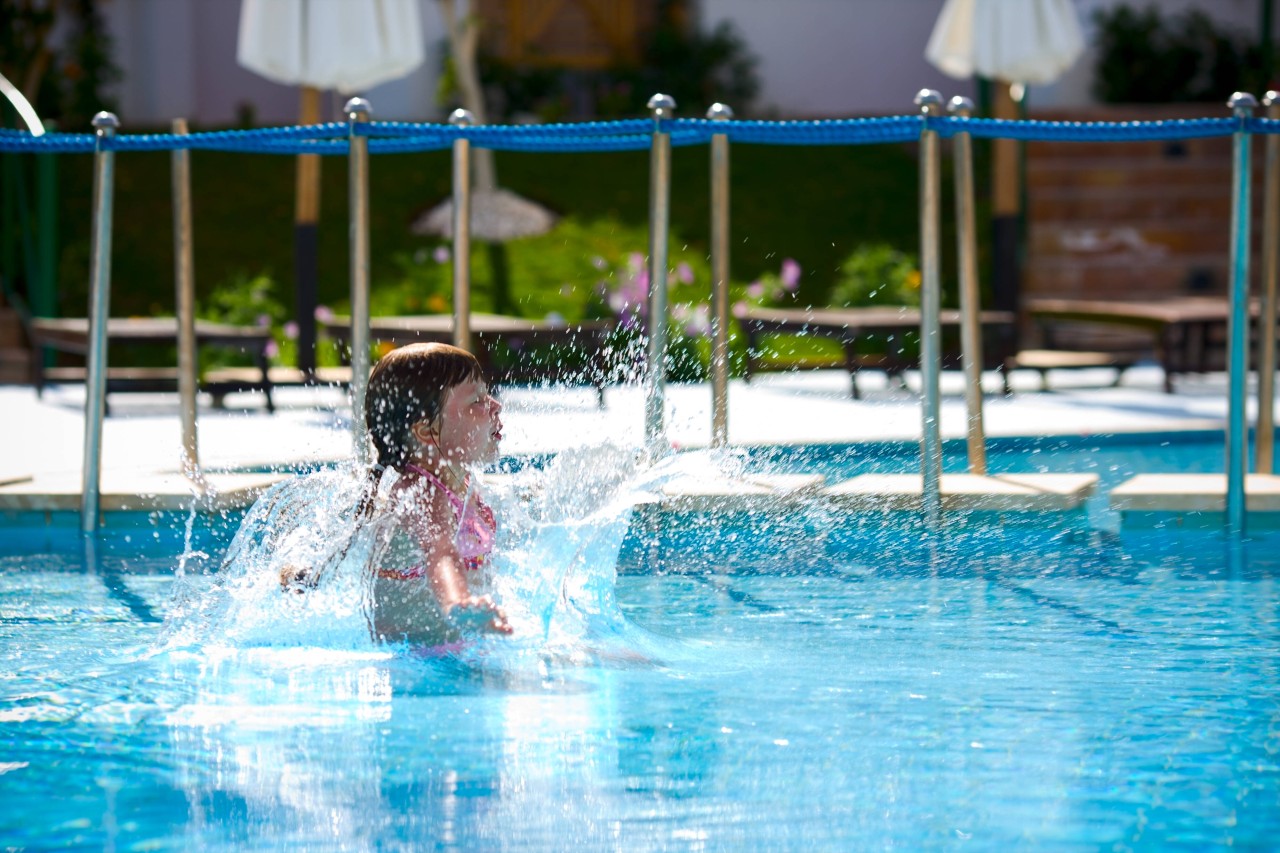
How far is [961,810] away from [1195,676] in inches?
50.0

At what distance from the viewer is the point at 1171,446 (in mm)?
8320

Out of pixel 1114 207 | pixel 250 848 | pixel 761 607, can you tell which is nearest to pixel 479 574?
pixel 761 607

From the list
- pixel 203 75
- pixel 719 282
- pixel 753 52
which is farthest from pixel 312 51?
pixel 203 75

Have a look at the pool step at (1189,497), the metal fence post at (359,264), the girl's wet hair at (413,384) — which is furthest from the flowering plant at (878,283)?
the girl's wet hair at (413,384)

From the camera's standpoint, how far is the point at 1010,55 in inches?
463

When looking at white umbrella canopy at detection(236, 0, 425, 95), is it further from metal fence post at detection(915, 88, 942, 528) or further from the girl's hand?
the girl's hand

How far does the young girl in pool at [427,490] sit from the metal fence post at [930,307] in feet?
6.67

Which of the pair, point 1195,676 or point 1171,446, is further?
point 1171,446

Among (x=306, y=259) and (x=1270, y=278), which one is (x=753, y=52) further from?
(x=1270, y=278)

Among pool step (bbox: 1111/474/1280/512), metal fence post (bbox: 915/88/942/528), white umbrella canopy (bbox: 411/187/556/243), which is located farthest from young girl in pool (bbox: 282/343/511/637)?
white umbrella canopy (bbox: 411/187/556/243)

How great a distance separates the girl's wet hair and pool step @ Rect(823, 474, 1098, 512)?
2494 millimetres

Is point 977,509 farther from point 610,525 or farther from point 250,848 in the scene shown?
point 250,848

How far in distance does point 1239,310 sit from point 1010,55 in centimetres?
638

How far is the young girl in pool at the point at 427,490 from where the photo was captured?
13.0 ft
